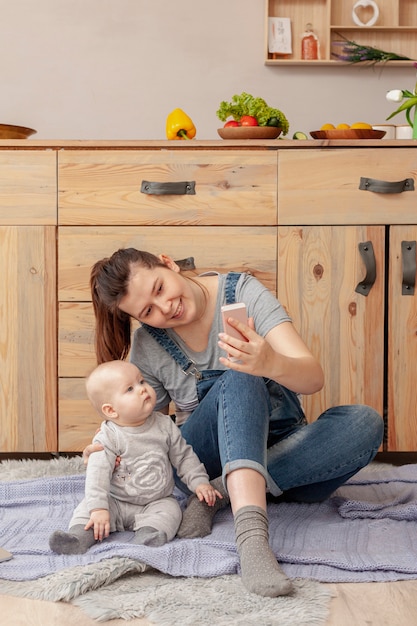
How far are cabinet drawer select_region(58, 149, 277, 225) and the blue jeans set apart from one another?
701 mm

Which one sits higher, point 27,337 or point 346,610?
point 27,337

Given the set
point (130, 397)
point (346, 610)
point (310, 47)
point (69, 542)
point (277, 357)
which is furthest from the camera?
point (310, 47)

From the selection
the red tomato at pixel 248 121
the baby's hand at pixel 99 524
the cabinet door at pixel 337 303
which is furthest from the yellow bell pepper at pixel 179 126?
the baby's hand at pixel 99 524

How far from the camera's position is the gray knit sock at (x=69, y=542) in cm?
163

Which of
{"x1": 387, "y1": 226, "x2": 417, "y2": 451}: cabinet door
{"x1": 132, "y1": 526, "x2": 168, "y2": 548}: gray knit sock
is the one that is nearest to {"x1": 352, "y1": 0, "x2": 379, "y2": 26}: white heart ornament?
{"x1": 387, "y1": 226, "x2": 417, "y2": 451}: cabinet door

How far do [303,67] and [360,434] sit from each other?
1758 mm

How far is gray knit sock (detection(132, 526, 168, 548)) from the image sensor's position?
1673mm

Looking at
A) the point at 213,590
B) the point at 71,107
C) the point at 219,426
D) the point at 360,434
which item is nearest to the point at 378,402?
the point at 360,434

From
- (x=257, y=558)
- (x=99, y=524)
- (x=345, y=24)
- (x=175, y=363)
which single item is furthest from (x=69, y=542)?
(x=345, y=24)

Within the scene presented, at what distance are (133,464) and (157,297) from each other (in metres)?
0.36

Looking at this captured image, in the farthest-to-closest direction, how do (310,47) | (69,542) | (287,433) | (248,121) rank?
(310,47) → (248,121) → (287,433) → (69,542)

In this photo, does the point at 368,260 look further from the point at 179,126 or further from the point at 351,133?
the point at 179,126

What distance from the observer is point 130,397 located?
1744mm

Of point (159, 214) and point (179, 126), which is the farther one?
point (179, 126)
